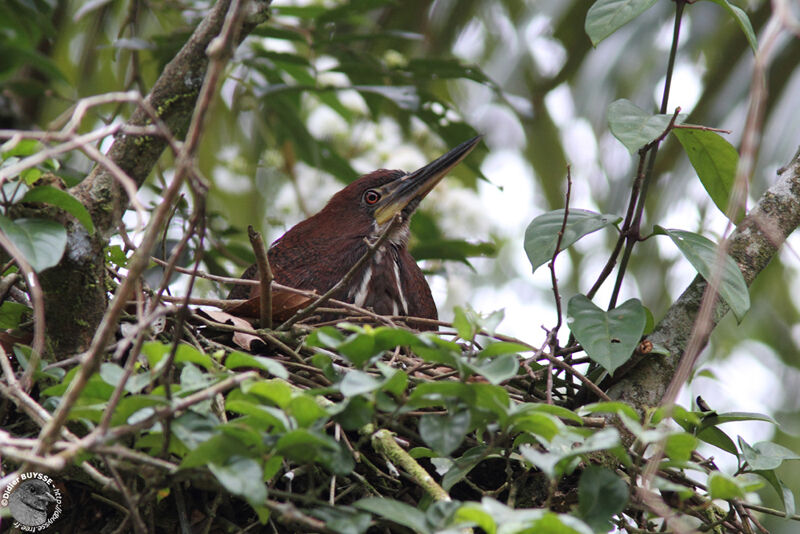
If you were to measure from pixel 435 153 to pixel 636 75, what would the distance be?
44.4 inches

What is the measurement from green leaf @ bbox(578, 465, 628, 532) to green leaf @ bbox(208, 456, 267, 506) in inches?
22.1

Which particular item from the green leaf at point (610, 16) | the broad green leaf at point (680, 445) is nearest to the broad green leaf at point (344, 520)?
the broad green leaf at point (680, 445)

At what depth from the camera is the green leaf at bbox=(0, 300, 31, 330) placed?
2.05 m

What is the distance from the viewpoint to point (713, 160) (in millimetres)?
2182

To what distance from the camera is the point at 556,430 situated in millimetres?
1432

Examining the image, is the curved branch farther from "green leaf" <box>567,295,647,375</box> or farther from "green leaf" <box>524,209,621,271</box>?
"green leaf" <box>524,209,621,271</box>

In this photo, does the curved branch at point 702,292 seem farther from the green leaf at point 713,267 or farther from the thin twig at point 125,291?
the thin twig at point 125,291

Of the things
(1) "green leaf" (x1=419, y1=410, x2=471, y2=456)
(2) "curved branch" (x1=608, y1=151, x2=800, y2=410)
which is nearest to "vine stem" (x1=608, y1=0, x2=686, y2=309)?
(2) "curved branch" (x1=608, y1=151, x2=800, y2=410)

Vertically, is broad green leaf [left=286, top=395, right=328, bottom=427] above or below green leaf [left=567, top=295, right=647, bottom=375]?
below

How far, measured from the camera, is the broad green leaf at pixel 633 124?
187 cm

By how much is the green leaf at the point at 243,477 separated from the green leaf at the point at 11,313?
1.01 m

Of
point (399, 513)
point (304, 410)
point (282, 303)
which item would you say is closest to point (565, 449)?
point (399, 513)

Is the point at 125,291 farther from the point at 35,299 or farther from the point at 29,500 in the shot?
the point at 29,500

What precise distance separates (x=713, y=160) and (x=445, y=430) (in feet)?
3.88
